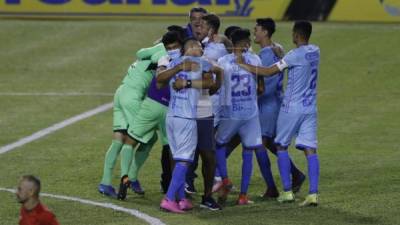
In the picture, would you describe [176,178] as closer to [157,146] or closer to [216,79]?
[216,79]

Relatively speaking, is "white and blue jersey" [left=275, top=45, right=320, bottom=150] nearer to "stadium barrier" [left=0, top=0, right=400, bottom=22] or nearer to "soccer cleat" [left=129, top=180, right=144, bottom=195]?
"soccer cleat" [left=129, top=180, right=144, bottom=195]

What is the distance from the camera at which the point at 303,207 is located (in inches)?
553

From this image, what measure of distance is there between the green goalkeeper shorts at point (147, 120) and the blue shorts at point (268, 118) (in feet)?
4.10

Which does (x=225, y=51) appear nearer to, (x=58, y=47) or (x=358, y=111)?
(x=358, y=111)

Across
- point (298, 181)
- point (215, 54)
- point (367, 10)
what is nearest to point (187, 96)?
point (215, 54)

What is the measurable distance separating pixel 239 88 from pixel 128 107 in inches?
61.1

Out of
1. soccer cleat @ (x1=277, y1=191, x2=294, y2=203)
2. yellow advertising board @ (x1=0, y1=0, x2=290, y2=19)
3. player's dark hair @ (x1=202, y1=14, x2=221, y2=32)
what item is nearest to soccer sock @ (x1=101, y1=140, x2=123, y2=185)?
player's dark hair @ (x1=202, y1=14, x2=221, y2=32)

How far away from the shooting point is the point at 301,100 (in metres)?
14.2

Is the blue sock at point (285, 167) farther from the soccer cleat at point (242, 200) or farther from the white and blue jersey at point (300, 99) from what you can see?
the soccer cleat at point (242, 200)

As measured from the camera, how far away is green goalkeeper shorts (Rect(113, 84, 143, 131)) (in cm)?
1492

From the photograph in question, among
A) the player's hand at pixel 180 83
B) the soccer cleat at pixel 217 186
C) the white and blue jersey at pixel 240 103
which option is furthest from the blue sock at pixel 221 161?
the player's hand at pixel 180 83

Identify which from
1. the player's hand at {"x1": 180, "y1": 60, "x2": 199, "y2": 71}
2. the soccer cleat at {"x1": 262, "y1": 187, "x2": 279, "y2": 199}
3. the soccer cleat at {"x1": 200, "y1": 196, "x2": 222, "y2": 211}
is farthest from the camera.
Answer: the soccer cleat at {"x1": 262, "y1": 187, "x2": 279, "y2": 199}

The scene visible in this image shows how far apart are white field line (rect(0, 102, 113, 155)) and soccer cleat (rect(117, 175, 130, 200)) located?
4.07m

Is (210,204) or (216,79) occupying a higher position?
(216,79)
